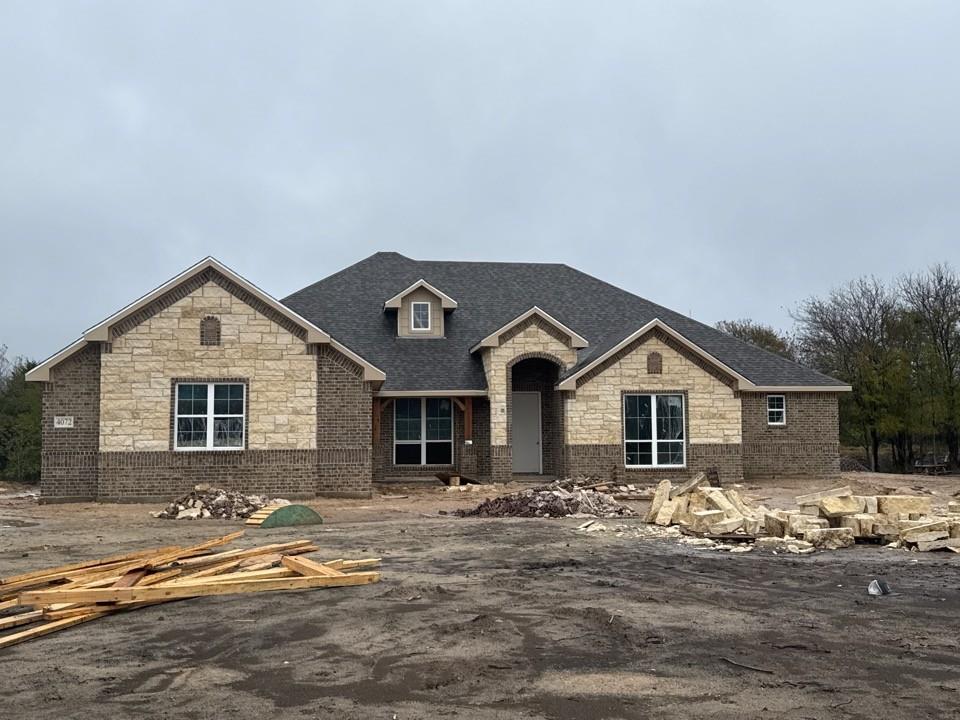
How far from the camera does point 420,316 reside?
93.5 feet

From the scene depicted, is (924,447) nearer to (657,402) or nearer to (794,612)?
(657,402)

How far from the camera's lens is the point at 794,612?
8.41 meters

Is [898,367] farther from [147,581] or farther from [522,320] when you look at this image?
[147,581]

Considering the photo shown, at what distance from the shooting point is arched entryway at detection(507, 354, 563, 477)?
89.1 ft

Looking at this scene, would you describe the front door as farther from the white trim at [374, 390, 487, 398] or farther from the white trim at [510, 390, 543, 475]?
the white trim at [374, 390, 487, 398]

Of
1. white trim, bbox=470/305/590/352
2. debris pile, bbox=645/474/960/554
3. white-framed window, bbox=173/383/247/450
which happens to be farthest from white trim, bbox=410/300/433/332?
debris pile, bbox=645/474/960/554

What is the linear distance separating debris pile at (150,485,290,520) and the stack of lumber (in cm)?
690

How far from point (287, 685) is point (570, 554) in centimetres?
698

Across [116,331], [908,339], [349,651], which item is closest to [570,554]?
[349,651]

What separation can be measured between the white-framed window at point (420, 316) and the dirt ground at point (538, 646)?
653 inches

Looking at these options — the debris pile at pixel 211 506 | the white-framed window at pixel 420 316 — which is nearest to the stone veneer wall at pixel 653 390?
the white-framed window at pixel 420 316

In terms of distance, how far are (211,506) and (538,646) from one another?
43.3ft

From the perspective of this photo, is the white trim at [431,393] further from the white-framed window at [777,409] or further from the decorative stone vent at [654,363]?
the white-framed window at [777,409]

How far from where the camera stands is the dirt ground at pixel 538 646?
18.5 ft
